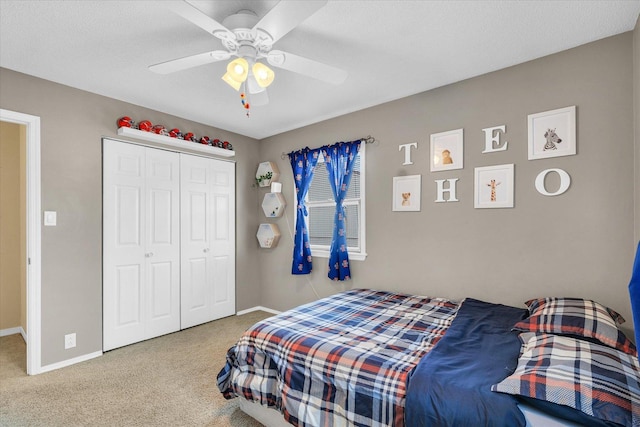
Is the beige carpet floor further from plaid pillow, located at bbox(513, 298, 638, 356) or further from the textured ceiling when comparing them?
the textured ceiling

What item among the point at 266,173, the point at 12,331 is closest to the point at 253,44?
the point at 266,173

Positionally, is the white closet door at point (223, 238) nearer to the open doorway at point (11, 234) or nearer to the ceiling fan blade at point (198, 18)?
the open doorway at point (11, 234)

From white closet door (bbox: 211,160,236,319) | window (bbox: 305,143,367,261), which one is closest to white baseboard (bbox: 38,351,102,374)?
white closet door (bbox: 211,160,236,319)

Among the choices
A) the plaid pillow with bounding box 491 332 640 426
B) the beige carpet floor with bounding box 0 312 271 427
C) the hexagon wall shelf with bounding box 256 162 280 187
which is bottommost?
the beige carpet floor with bounding box 0 312 271 427

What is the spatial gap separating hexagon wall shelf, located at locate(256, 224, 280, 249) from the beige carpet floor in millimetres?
1337

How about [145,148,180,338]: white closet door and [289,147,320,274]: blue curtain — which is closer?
[145,148,180,338]: white closet door

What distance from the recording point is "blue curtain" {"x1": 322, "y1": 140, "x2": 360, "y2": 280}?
11.0 ft

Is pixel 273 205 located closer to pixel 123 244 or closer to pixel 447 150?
pixel 123 244

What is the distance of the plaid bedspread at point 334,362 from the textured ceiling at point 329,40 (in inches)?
74.9

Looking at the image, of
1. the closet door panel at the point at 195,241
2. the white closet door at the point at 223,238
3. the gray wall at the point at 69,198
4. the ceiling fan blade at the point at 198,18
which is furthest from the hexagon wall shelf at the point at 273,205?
the ceiling fan blade at the point at 198,18

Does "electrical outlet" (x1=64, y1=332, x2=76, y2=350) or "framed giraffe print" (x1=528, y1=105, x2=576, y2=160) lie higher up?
"framed giraffe print" (x1=528, y1=105, x2=576, y2=160)

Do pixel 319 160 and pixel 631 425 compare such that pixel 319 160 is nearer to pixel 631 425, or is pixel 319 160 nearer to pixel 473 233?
pixel 473 233

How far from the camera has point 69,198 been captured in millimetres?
2764

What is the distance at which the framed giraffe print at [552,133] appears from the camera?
2186 mm
